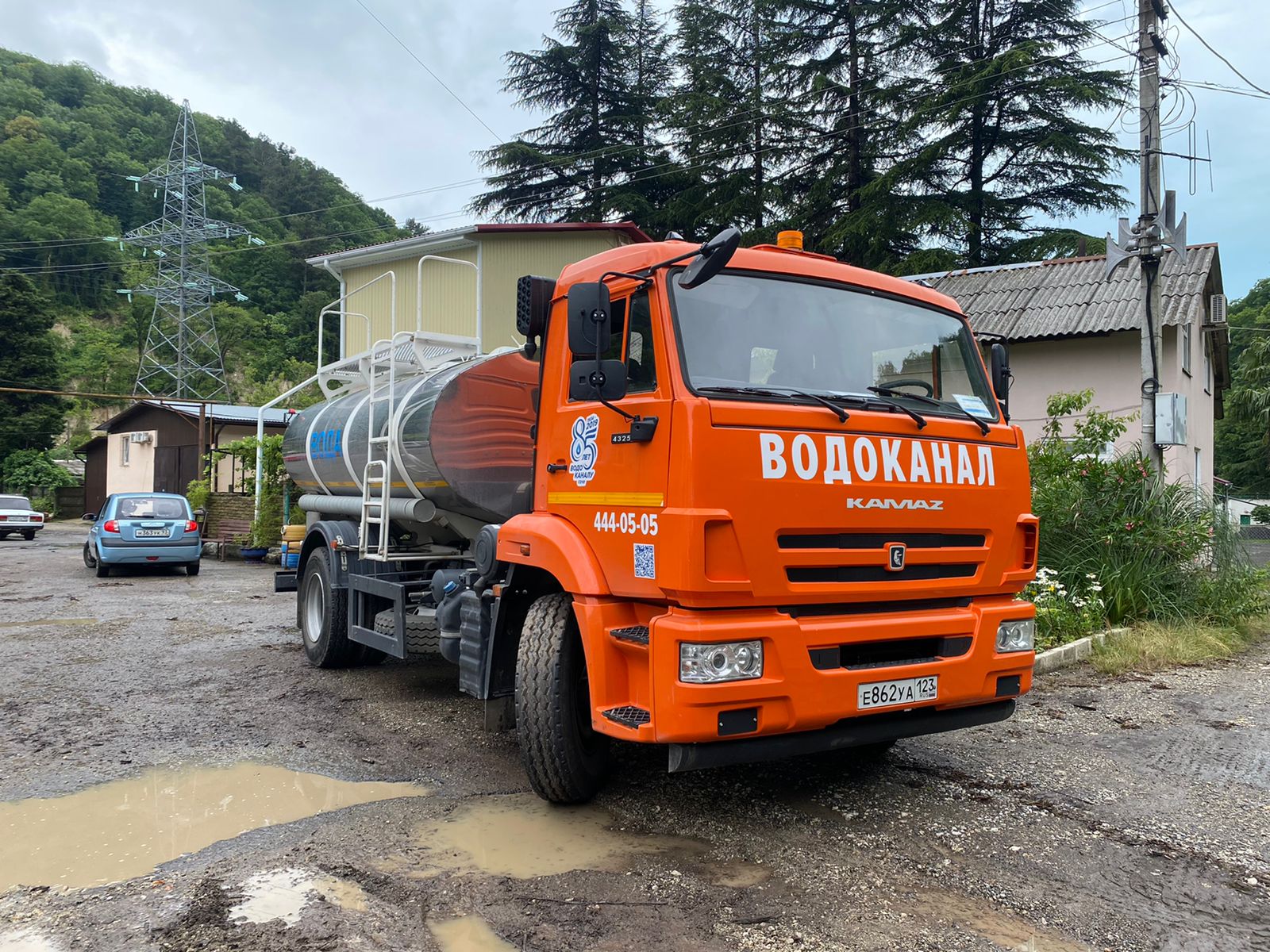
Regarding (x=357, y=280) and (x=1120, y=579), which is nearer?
(x=1120, y=579)

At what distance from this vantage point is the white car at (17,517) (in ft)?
87.8

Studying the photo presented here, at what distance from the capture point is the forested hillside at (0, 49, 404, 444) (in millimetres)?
54562

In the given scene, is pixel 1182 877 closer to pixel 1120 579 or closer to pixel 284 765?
pixel 284 765

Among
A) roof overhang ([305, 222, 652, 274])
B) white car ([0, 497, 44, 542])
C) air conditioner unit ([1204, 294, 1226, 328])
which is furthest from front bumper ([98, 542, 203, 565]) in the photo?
air conditioner unit ([1204, 294, 1226, 328])

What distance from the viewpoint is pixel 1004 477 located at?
4.59 meters

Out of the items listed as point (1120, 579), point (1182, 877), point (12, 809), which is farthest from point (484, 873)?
point (1120, 579)

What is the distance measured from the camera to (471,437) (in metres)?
6.01

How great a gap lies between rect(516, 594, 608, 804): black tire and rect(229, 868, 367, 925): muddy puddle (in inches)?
39.2

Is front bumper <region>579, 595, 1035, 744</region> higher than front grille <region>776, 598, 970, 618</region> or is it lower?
lower

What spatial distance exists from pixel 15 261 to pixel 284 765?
64.9 m

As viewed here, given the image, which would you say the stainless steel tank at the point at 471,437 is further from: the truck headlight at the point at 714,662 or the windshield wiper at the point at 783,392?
the truck headlight at the point at 714,662

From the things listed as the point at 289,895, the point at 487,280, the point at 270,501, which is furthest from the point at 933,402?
the point at 487,280

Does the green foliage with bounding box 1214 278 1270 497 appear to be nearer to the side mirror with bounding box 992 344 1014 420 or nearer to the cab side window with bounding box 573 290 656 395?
the side mirror with bounding box 992 344 1014 420

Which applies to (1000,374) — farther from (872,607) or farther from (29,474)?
(29,474)
